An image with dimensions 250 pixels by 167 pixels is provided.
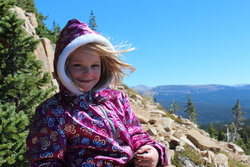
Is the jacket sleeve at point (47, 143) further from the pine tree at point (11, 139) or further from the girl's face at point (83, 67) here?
the pine tree at point (11, 139)

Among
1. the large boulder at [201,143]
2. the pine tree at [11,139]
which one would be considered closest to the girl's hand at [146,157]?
the pine tree at [11,139]

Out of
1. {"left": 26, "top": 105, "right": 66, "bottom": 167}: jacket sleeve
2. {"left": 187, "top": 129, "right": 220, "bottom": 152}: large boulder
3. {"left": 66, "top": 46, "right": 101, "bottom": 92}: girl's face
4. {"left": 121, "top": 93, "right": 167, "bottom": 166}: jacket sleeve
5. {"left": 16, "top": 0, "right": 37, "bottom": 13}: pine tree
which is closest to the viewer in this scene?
{"left": 26, "top": 105, "right": 66, "bottom": 167}: jacket sleeve

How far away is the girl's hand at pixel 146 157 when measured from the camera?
257 centimetres

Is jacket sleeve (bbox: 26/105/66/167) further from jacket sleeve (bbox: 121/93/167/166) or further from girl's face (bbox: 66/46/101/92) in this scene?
jacket sleeve (bbox: 121/93/167/166)

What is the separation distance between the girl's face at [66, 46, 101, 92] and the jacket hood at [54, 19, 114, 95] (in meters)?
0.10

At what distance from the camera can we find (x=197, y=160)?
26.6ft

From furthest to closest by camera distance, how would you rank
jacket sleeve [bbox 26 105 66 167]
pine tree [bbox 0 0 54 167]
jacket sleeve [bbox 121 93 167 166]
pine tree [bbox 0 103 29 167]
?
pine tree [bbox 0 0 54 167] < pine tree [bbox 0 103 29 167] < jacket sleeve [bbox 121 93 167 166] < jacket sleeve [bbox 26 105 66 167]

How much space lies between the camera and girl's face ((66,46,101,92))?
2596mm

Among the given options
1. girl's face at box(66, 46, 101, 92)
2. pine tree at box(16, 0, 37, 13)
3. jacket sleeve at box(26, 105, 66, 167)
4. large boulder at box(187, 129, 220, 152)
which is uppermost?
pine tree at box(16, 0, 37, 13)

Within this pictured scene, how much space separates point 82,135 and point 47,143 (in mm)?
332

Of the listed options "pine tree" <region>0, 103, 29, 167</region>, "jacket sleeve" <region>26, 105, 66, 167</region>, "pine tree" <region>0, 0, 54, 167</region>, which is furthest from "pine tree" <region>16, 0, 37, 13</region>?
"jacket sleeve" <region>26, 105, 66, 167</region>

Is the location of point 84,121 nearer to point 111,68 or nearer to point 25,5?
point 111,68

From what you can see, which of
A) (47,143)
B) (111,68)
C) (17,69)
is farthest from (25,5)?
(47,143)

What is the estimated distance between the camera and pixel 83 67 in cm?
264
